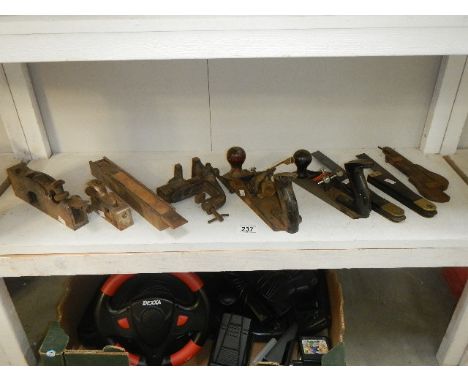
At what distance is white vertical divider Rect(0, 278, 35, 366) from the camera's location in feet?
3.31

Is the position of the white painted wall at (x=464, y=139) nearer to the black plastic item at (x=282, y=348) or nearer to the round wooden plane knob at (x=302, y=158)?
the round wooden plane knob at (x=302, y=158)

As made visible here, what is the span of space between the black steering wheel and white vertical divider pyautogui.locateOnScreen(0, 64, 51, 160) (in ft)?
1.50

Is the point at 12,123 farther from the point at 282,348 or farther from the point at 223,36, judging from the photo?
the point at 282,348

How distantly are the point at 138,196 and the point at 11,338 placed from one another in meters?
0.53

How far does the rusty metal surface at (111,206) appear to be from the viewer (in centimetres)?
92

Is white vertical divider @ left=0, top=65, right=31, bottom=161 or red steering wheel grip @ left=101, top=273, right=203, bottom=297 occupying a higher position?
white vertical divider @ left=0, top=65, right=31, bottom=161

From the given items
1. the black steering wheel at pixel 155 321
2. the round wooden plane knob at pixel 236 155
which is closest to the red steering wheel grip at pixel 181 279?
the black steering wheel at pixel 155 321

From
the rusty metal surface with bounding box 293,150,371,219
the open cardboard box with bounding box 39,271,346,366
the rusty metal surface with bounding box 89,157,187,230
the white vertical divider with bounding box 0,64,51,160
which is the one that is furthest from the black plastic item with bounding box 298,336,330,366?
the white vertical divider with bounding box 0,64,51,160

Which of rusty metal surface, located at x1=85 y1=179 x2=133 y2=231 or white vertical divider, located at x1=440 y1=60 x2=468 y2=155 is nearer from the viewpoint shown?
rusty metal surface, located at x1=85 y1=179 x2=133 y2=231

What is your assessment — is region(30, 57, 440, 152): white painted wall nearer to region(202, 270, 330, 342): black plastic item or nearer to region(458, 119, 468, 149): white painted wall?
region(458, 119, 468, 149): white painted wall

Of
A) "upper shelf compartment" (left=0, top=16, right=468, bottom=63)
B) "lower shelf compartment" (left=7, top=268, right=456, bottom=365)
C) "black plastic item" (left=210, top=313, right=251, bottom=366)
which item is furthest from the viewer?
"lower shelf compartment" (left=7, top=268, right=456, bottom=365)

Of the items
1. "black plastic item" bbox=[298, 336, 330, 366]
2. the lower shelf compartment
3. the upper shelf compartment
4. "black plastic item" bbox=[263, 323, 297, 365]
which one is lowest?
the lower shelf compartment

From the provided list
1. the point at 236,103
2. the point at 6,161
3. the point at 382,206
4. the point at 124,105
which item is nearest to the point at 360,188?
the point at 382,206

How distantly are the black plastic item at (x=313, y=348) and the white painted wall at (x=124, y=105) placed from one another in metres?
0.62
